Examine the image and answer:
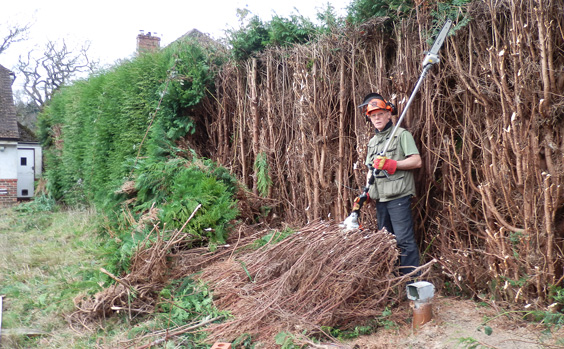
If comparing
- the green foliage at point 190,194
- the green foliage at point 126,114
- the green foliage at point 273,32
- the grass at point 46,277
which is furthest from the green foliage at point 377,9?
the grass at point 46,277

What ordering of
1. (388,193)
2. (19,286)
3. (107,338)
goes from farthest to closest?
(19,286) → (388,193) → (107,338)

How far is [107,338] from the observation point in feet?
12.3

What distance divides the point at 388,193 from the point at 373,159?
16.3 inches

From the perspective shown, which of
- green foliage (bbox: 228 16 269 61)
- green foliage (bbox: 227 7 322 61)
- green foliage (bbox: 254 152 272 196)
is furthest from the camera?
green foliage (bbox: 228 16 269 61)

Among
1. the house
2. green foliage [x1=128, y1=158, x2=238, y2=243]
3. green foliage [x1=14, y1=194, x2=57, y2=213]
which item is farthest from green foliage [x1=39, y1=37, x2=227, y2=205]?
the house

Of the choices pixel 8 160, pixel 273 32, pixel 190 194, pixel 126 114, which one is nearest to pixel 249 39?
pixel 273 32

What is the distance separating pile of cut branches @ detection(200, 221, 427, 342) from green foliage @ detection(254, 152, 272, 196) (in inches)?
80.5

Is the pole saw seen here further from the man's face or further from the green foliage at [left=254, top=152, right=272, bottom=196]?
the green foliage at [left=254, top=152, right=272, bottom=196]

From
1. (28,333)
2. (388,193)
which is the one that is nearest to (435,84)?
(388,193)

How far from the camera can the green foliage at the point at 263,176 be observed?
6.07m

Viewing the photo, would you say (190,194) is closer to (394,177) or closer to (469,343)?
(394,177)

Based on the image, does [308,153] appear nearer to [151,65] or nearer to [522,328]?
[522,328]

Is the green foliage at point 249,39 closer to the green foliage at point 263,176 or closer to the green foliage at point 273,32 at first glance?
the green foliage at point 273,32

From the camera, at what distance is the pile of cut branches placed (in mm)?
3461
